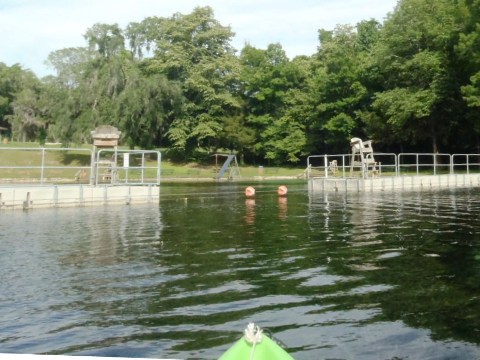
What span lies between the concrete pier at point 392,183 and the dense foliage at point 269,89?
1331cm

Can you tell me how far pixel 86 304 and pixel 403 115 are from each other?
1703 inches

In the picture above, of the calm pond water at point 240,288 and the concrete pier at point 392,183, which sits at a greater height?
the concrete pier at point 392,183

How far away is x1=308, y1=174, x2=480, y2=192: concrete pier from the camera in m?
28.9

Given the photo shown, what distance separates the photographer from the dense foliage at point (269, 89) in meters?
47.9

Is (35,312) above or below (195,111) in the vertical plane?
below

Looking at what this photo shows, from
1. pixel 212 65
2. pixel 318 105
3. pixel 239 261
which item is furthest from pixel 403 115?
pixel 239 261

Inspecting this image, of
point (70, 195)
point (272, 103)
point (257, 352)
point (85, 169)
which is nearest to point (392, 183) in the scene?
point (70, 195)

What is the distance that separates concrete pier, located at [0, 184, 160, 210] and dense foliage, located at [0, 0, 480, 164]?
3003 centimetres

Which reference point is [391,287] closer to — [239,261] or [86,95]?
[239,261]

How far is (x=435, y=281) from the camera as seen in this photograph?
7.55 metres

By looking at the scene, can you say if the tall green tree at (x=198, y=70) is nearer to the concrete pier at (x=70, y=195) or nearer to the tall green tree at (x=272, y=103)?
the tall green tree at (x=272, y=103)

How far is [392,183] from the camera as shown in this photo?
29.9 m

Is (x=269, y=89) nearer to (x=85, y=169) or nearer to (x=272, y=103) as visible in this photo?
(x=272, y=103)

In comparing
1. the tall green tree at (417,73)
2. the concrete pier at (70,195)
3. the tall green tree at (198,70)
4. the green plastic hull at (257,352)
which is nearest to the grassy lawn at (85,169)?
the tall green tree at (198,70)
